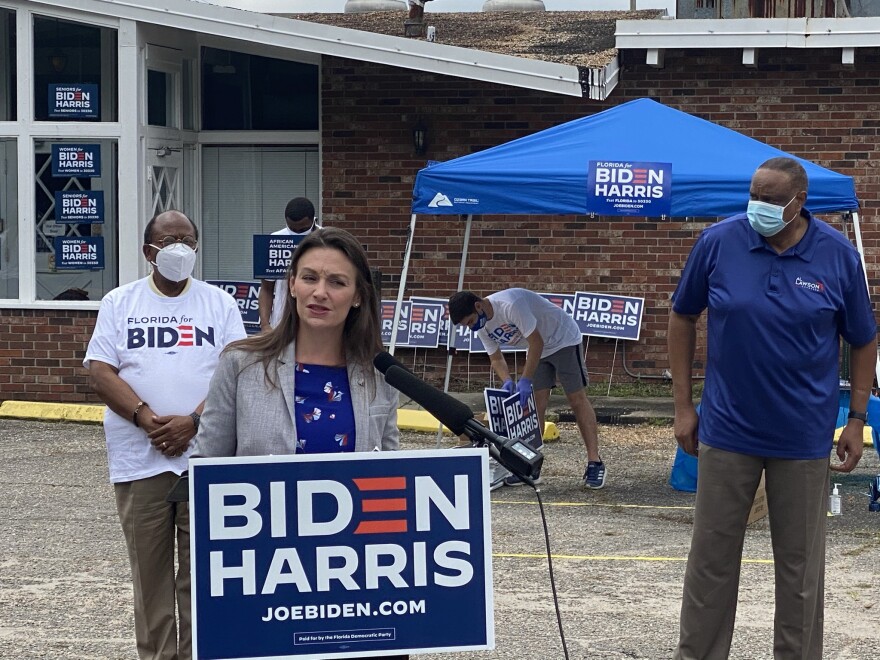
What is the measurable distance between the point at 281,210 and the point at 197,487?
12078 millimetres

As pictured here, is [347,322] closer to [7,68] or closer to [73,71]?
[73,71]

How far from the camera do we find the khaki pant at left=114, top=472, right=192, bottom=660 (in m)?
4.85

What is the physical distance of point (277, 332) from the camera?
3.55 meters

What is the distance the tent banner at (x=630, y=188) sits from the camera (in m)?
9.45

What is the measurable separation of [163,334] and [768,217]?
2.22m

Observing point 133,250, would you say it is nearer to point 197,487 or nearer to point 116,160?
point 116,160

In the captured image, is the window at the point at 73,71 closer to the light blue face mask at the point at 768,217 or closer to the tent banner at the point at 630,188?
the tent banner at the point at 630,188

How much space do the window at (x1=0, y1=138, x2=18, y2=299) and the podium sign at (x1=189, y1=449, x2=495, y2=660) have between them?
11319mm

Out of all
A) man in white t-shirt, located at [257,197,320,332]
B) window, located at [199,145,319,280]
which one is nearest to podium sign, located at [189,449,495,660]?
man in white t-shirt, located at [257,197,320,332]

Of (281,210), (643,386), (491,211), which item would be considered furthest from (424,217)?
(491,211)

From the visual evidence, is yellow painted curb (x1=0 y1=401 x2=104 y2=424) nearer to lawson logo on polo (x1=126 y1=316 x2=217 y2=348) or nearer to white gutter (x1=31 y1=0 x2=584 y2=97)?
white gutter (x1=31 y1=0 x2=584 y2=97)

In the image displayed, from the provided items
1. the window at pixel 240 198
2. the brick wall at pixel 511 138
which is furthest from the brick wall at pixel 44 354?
the window at pixel 240 198

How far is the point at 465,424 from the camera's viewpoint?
3.26 metres

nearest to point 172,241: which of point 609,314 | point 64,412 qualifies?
point 64,412
